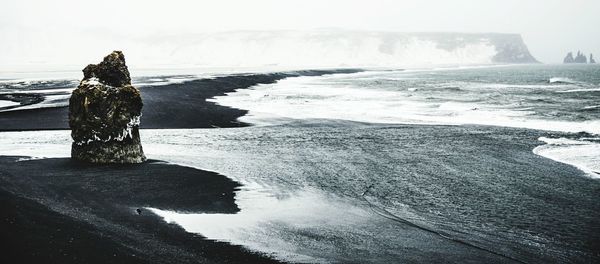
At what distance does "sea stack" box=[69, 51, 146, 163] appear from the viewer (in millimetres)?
11727

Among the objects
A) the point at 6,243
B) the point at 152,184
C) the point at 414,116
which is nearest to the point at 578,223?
the point at 152,184

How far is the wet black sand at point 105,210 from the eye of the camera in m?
6.11

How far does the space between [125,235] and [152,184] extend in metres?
3.30

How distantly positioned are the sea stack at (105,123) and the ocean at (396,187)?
1.29 metres

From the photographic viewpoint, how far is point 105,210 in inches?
317

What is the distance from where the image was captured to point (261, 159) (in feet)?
45.0

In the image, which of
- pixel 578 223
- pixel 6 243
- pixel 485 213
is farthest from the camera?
pixel 485 213

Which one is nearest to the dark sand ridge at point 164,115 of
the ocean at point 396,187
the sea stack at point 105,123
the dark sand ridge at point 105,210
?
the ocean at point 396,187

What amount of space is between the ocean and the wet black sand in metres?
0.46

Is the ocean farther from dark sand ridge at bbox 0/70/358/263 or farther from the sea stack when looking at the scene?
the sea stack

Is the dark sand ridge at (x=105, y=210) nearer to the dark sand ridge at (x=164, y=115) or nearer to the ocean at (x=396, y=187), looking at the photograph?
the ocean at (x=396, y=187)

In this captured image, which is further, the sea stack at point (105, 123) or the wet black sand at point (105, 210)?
the sea stack at point (105, 123)

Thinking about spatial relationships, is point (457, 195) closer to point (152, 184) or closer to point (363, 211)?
point (363, 211)

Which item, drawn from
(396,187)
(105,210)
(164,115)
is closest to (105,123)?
(105,210)
